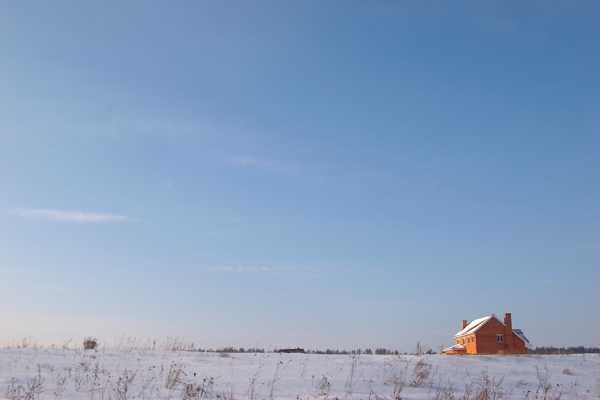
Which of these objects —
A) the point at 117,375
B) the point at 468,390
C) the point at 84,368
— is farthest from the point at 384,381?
the point at 84,368

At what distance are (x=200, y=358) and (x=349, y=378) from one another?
474 cm

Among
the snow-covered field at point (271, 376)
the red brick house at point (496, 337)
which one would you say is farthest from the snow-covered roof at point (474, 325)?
the snow-covered field at point (271, 376)

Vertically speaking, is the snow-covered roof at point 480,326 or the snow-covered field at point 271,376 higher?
the snow-covered roof at point 480,326

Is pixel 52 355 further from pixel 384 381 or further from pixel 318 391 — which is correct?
pixel 384 381

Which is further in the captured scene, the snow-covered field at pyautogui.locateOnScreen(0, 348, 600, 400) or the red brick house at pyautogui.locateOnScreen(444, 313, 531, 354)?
the red brick house at pyautogui.locateOnScreen(444, 313, 531, 354)

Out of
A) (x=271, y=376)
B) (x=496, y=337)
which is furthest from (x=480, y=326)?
(x=271, y=376)

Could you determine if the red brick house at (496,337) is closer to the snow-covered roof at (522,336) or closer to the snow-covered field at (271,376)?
the snow-covered roof at (522,336)

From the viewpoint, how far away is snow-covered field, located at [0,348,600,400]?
1099cm

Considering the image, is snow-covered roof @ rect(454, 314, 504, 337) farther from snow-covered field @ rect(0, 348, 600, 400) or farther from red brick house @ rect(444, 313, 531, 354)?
snow-covered field @ rect(0, 348, 600, 400)

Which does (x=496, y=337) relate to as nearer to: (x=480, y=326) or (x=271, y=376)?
(x=480, y=326)

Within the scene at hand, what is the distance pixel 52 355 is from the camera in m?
14.5

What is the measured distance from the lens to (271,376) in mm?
13086

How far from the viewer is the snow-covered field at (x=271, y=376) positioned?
36.1ft

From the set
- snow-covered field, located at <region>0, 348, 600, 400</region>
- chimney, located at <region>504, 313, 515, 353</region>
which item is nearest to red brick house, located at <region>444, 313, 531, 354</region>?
chimney, located at <region>504, 313, 515, 353</region>
